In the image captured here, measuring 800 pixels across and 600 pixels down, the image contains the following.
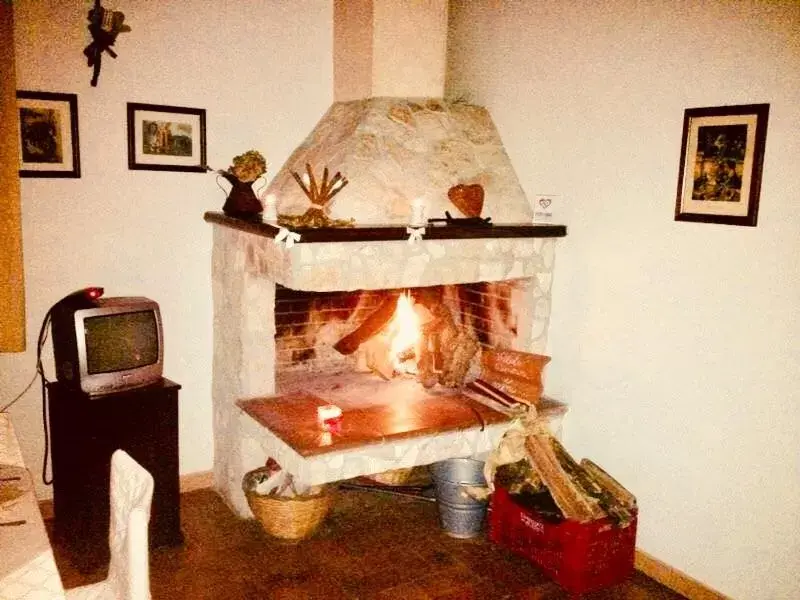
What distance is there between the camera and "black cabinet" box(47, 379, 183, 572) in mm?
3035

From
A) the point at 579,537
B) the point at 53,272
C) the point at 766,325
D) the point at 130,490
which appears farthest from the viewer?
the point at 53,272

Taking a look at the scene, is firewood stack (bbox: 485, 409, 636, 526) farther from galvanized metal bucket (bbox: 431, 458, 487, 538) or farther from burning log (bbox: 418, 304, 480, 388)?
burning log (bbox: 418, 304, 480, 388)

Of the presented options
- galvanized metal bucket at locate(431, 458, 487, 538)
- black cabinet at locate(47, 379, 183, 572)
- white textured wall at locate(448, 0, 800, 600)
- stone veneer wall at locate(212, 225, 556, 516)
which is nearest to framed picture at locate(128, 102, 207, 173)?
stone veneer wall at locate(212, 225, 556, 516)

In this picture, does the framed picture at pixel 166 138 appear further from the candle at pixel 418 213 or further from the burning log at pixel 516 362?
the burning log at pixel 516 362

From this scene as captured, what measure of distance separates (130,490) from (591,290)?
93.2 inches

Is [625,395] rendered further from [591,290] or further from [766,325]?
[766,325]

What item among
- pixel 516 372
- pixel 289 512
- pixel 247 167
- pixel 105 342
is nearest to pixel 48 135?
pixel 247 167

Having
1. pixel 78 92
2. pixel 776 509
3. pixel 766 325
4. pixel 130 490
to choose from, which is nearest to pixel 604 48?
pixel 766 325

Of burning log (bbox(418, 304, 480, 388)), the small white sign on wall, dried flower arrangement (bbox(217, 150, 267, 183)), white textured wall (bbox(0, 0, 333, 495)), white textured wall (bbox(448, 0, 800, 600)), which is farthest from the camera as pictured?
burning log (bbox(418, 304, 480, 388))

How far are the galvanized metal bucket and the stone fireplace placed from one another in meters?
0.15

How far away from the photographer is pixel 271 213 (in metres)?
3.17

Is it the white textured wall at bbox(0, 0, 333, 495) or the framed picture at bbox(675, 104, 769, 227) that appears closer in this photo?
the framed picture at bbox(675, 104, 769, 227)

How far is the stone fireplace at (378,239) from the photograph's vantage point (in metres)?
3.21

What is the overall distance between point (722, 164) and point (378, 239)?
4.96 ft
